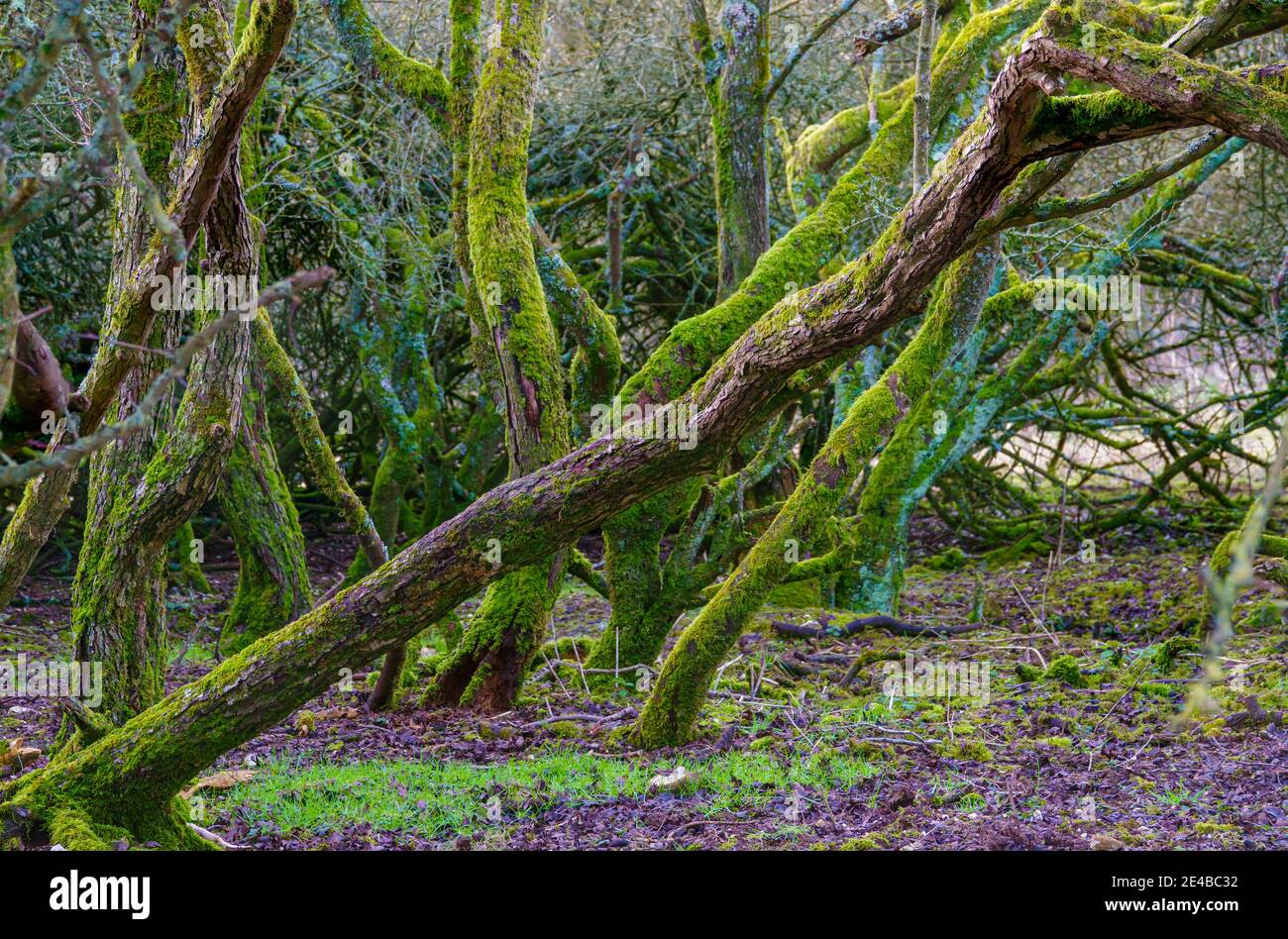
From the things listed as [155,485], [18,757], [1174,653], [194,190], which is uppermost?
[194,190]

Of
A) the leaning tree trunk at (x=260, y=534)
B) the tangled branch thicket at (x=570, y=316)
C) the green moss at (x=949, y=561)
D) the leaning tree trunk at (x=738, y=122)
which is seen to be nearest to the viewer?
the tangled branch thicket at (x=570, y=316)

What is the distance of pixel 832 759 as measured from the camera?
4887mm

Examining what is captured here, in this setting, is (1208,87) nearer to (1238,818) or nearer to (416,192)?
(1238,818)

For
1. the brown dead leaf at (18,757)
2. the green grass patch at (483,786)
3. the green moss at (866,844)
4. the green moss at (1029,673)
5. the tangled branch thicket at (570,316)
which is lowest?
the green moss at (866,844)

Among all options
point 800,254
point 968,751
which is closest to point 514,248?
point 800,254

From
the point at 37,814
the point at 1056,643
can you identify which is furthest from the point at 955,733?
the point at 37,814

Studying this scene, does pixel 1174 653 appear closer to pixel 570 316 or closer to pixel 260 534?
pixel 570 316

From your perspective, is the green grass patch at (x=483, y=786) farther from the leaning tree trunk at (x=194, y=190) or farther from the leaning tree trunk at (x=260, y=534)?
the leaning tree trunk at (x=260, y=534)

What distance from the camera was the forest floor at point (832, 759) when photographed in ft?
13.2

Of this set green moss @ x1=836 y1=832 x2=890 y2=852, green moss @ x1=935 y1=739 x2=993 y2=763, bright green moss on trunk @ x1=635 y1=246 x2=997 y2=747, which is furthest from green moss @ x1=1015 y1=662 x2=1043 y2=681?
green moss @ x1=836 y1=832 x2=890 y2=852

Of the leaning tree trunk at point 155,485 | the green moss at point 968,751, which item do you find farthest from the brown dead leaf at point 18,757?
the green moss at point 968,751

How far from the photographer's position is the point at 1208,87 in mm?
2822

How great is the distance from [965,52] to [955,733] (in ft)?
12.6

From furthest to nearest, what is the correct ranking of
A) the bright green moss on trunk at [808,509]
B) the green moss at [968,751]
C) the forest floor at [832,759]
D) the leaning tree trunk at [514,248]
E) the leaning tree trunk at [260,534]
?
the leaning tree trunk at [260,534] < the leaning tree trunk at [514,248] < the bright green moss on trunk at [808,509] < the green moss at [968,751] < the forest floor at [832,759]
